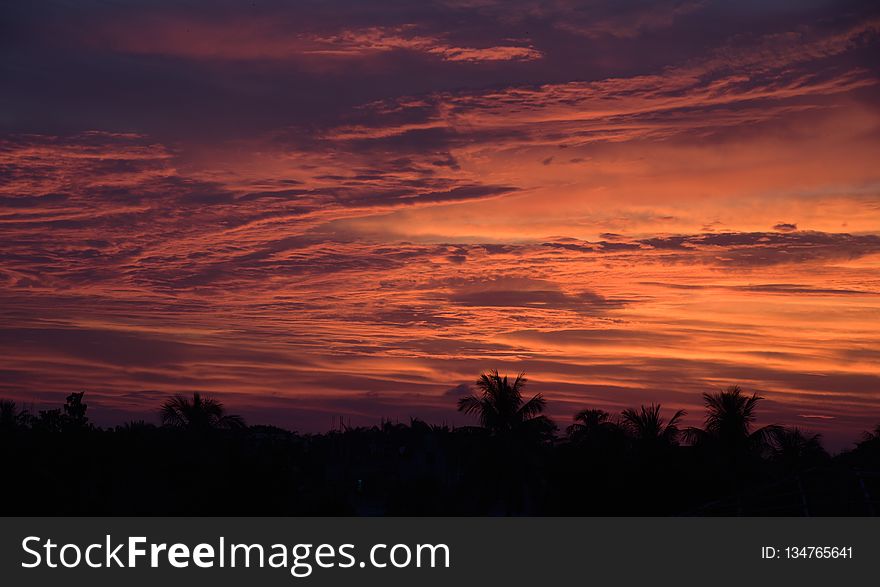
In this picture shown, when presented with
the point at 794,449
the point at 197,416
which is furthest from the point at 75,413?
the point at 794,449

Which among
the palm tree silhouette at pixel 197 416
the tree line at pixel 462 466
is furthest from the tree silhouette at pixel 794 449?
the palm tree silhouette at pixel 197 416

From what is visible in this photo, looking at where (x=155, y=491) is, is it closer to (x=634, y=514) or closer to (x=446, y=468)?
(x=634, y=514)

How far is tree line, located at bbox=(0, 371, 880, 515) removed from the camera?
32.8m

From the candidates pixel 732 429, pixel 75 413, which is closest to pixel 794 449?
pixel 732 429

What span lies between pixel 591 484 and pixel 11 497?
2267 cm

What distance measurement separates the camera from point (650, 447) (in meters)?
44.0

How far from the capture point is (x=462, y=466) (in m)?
45.9

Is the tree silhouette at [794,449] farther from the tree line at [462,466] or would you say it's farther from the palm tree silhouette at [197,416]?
the palm tree silhouette at [197,416]

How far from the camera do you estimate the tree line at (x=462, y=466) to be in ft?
108

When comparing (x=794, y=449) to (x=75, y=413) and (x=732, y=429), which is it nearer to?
(x=732, y=429)

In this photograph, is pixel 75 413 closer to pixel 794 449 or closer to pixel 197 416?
pixel 197 416

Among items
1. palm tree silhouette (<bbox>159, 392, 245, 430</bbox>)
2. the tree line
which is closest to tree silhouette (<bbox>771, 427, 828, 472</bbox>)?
the tree line

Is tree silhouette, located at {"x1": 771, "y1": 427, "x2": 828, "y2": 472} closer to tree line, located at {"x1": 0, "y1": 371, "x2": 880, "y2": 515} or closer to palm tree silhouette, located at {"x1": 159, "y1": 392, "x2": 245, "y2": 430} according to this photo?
tree line, located at {"x1": 0, "y1": 371, "x2": 880, "y2": 515}
